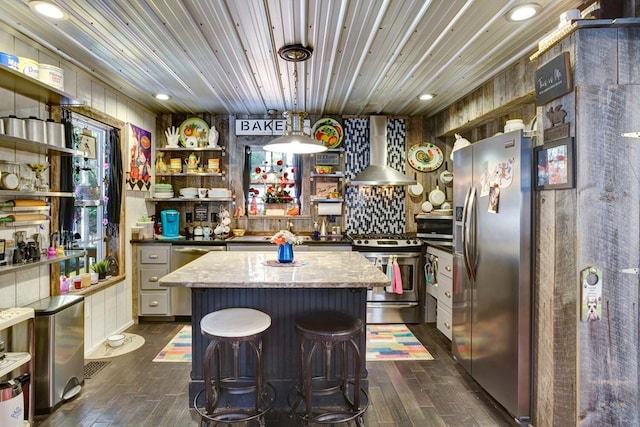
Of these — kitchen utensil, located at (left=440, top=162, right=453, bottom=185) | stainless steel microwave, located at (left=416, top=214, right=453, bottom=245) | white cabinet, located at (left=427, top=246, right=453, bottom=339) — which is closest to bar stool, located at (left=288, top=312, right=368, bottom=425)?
white cabinet, located at (left=427, top=246, right=453, bottom=339)

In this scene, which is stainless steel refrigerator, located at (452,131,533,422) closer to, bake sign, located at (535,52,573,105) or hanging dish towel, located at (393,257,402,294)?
bake sign, located at (535,52,573,105)

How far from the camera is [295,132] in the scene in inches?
113

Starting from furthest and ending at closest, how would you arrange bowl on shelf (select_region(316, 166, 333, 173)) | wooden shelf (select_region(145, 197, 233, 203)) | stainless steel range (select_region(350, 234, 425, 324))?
1. bowl on shelf (select_region(316, 166, 333, 173))
2. wooden shelf (select_region(145, 197, 233, 203))
3. stainless steel range (select_region(350, 234, 425, 324))

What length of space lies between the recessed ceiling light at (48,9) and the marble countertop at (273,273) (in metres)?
1.73

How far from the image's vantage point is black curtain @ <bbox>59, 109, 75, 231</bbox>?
3.03 metres

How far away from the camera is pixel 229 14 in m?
2.32

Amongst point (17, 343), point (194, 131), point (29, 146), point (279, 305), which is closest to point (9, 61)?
point (29, 146)

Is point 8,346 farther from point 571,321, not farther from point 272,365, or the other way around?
point 571,321

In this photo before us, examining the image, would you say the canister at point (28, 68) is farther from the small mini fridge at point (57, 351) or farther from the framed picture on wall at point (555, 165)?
the framed picture on wall at point (555, 165)

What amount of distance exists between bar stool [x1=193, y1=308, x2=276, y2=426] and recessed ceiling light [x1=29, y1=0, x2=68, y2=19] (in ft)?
6.73

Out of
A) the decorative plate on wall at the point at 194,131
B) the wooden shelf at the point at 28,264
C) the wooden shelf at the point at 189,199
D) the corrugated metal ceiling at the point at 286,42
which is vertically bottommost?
the wooden shelf at the point at 28,264

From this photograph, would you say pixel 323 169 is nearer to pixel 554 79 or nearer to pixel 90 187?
pixel 90 187

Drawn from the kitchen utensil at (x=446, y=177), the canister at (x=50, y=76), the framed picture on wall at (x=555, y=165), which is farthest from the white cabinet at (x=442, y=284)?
the canister at (x=50, y=76)

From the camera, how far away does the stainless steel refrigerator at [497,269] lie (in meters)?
2.33
